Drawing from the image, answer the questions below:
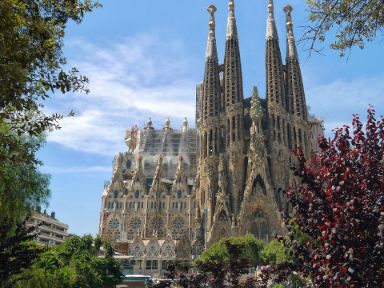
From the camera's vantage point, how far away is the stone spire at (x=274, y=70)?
2381 inches

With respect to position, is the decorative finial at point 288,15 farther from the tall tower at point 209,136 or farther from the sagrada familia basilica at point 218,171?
the tall tower at point 209,136

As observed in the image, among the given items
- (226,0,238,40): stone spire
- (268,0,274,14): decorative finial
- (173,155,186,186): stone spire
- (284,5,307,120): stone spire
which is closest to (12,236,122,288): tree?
(173,155,186,186): stone spire

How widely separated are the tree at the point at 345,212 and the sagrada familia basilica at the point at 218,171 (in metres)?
44.0

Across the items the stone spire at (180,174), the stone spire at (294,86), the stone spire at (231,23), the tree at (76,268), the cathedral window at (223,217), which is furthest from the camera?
the stone spire at (180,174)

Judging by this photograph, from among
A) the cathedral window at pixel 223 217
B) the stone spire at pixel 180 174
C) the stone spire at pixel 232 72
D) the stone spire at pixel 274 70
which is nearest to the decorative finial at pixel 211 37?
the stone spire at pixel 232 72

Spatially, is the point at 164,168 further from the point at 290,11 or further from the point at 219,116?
the point at 290,11

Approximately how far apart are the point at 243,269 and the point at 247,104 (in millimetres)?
53154

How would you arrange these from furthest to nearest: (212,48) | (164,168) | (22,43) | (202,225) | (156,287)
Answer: (164,168) → (212,48) → (202,225) → (156,287) → (22,43)

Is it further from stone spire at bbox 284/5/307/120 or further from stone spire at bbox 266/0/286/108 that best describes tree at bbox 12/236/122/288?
stone spire at bbox 284/5/307/120

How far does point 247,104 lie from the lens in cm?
6619

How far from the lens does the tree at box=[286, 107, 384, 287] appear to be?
20.0 feet

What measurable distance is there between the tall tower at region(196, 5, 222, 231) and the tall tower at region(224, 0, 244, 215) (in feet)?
5.44

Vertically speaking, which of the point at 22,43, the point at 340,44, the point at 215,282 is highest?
the point at 340,44

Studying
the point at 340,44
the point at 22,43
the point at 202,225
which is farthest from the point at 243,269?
the point at 202,225
